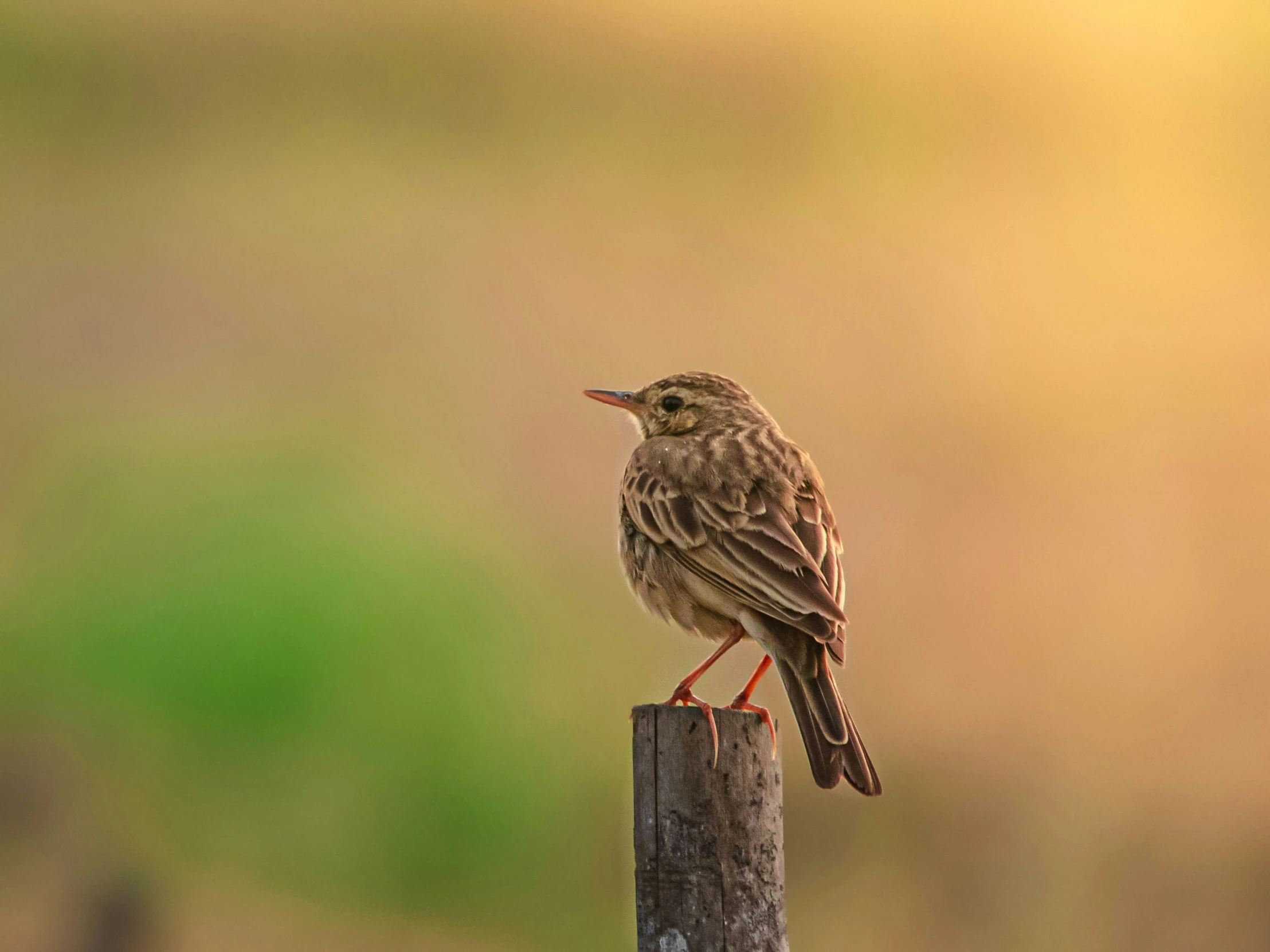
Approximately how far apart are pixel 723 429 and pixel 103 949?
7.72 meters

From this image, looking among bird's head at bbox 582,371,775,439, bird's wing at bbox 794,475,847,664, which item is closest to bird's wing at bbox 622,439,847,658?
bird's wing at bbox 794,475,847,664

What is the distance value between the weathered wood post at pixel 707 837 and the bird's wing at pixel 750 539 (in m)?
0.81

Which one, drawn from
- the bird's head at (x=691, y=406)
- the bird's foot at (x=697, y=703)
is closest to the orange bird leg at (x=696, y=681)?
the bird's foot at (x=697, y=703)

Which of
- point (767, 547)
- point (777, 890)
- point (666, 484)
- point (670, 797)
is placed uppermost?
point (666, 484)

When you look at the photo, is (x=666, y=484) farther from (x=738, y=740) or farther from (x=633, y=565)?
(x=738, y=740)

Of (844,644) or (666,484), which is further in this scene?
(666,484)

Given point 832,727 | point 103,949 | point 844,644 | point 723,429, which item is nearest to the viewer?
point 832,727

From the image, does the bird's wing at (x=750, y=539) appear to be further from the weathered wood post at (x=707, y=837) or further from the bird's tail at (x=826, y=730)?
the weathered wood post at (x=707, y=837)

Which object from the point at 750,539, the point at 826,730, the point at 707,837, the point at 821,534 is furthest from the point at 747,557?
the point at 707,837

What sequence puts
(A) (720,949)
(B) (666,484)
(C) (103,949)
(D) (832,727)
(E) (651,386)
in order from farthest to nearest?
1. (C) (103,949)
2. (E) (651,386)
3. (B) (666,484)
4. (D) (832,727)
5. (A) (720,949)

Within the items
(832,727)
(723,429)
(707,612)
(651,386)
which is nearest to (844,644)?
(832,727)

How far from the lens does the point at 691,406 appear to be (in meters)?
7.45

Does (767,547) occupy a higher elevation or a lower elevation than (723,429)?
lower

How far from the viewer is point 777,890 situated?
445cm
